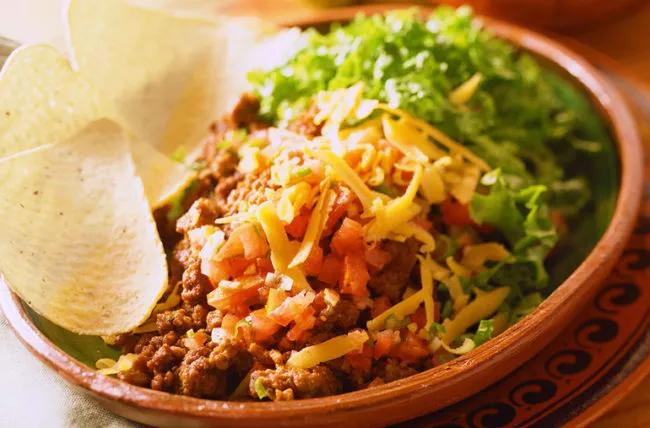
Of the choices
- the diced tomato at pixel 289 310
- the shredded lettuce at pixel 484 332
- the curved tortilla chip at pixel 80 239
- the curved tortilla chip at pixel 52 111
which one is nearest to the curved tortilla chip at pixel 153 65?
the curved tortilla chip at pixel 52 111

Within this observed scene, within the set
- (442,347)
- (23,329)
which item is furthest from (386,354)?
(23,329)

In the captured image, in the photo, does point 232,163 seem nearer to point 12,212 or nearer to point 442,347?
point 12,212

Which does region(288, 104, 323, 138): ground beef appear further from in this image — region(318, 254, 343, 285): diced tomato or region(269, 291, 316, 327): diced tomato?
region(269, 291, 316, 327): diced tomato

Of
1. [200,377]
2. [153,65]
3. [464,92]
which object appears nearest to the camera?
[200,377]

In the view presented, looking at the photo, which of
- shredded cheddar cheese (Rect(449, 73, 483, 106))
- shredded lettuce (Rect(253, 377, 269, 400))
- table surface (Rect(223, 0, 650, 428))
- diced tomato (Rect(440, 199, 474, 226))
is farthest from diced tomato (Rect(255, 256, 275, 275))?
table surface (Rect(223, 0, 650, 428))

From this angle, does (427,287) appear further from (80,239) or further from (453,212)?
(80,239)

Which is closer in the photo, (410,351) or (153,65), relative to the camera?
(410,351)

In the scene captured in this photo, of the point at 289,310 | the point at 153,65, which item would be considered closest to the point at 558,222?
the point at 289,310
